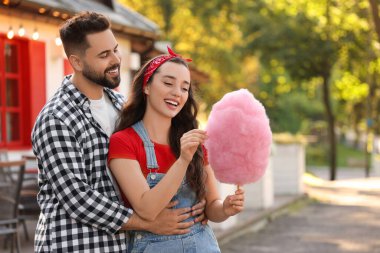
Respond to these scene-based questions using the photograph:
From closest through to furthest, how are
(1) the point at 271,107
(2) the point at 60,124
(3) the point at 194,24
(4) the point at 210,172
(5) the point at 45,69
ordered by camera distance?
(2) the point at 60,124 → (4) the point at 210,172 → (5) the point at 45,69 → (3) the point at 194,24 → (1) the point at 271,107

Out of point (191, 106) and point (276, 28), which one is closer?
point (191, 106)

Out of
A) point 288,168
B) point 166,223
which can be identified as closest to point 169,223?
point 166,223

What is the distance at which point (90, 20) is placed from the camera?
2.97 metres

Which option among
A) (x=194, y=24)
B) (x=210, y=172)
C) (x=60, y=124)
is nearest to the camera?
(x=60, y=124)

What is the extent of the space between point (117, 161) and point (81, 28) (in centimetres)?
54

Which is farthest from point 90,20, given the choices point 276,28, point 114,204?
point 276,28

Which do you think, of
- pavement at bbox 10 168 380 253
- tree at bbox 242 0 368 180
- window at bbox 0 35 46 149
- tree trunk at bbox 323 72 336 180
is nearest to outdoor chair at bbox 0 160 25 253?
pavement at bbox 10 168 380 253

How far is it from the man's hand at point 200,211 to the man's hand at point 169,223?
6cm

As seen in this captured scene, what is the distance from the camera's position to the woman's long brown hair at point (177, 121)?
3.10 metres

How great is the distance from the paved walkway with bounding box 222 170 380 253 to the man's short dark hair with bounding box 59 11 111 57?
7215 mm

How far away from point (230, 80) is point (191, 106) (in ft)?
115

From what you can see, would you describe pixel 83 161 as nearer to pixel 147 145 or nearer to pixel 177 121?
pixel 147 145

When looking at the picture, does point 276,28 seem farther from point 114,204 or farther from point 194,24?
point 114,204

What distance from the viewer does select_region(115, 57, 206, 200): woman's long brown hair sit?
3.10 metres
